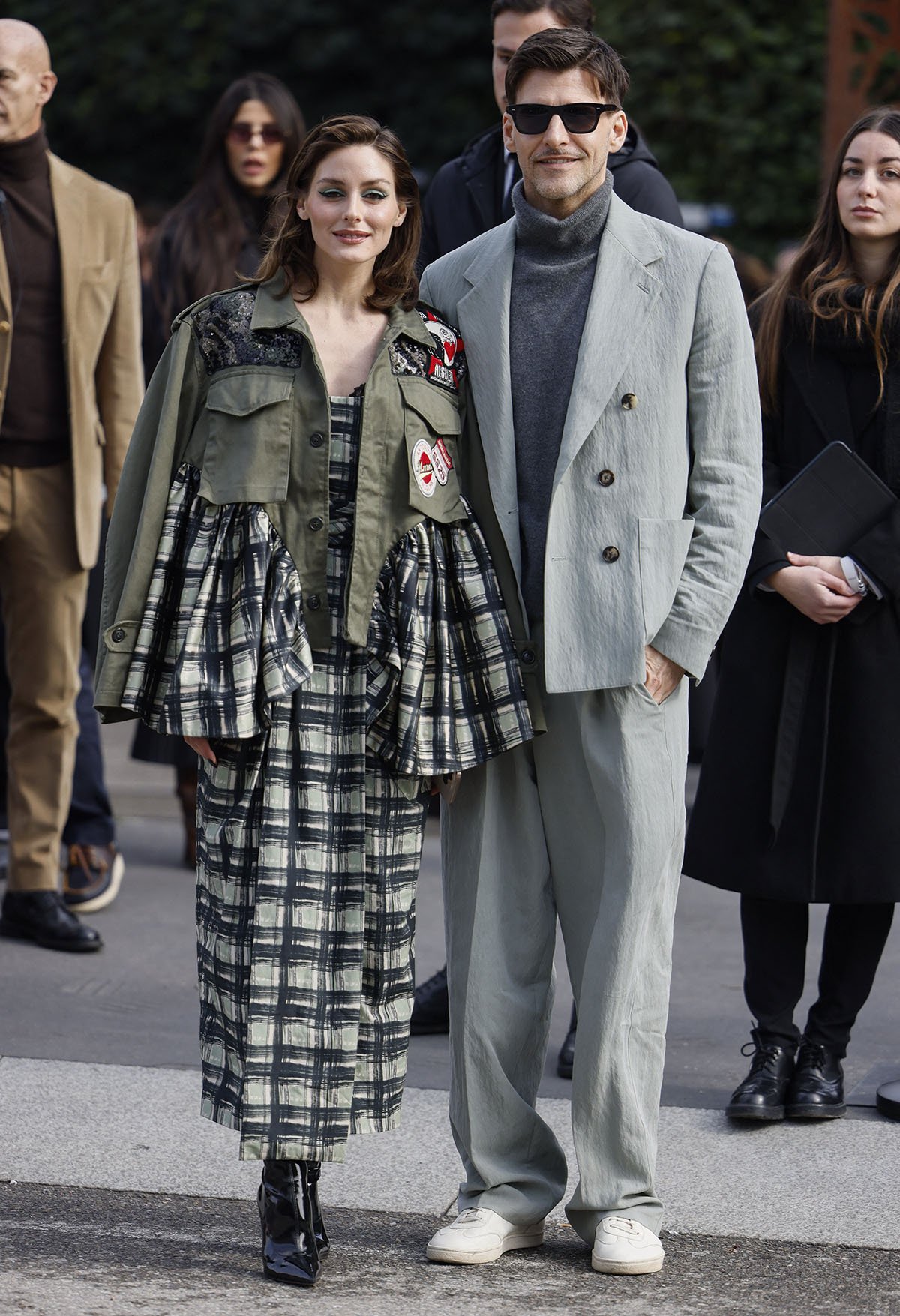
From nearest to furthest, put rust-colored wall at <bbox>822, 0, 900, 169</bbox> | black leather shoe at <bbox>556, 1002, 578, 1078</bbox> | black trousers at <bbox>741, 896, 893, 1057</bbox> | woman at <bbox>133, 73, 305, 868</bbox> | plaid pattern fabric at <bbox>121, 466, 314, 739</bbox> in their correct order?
plaid pattern fabric at <bbox>121, 466, 314, 739</bbox> → black trousers at <bbox>741, 896, 893, 1057</bbox> → black leather shoe at <bbox>556, 1002, 578, 1078</bbox> → woman at <bbox>133, 73, 305, 868</bbox> → rust-colored wall at <bbox>822, 0, 900, 169</bbox>

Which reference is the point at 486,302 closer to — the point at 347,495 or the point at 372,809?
the point at 347,495

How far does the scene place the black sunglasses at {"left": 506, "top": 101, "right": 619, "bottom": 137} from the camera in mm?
3486

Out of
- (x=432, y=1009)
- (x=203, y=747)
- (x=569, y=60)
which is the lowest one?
(x=432, y=1009)

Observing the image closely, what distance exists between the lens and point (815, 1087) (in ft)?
14.5

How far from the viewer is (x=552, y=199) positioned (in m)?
3.55

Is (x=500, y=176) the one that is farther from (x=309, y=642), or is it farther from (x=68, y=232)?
(x=309, y=642)

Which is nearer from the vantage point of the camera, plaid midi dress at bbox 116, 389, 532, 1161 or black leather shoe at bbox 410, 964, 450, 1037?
plaid midi dress at bbox 116, 389, 532, 1161

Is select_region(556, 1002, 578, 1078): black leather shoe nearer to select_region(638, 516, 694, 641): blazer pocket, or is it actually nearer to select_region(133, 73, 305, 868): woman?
select_region(638, 516, 694, 641): blazer pocket

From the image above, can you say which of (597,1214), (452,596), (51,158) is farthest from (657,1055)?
(51,158)

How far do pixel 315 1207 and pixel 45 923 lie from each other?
7.79 ft

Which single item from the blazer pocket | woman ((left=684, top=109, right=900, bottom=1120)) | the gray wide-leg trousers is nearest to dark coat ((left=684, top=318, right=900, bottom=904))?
woman ((left=684, top=109, right=900, bottom=1120))

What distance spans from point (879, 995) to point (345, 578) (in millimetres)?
2635

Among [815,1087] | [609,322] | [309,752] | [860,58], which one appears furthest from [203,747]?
[860,58]

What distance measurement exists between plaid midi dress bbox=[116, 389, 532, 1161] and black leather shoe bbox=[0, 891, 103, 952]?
2235 mm
